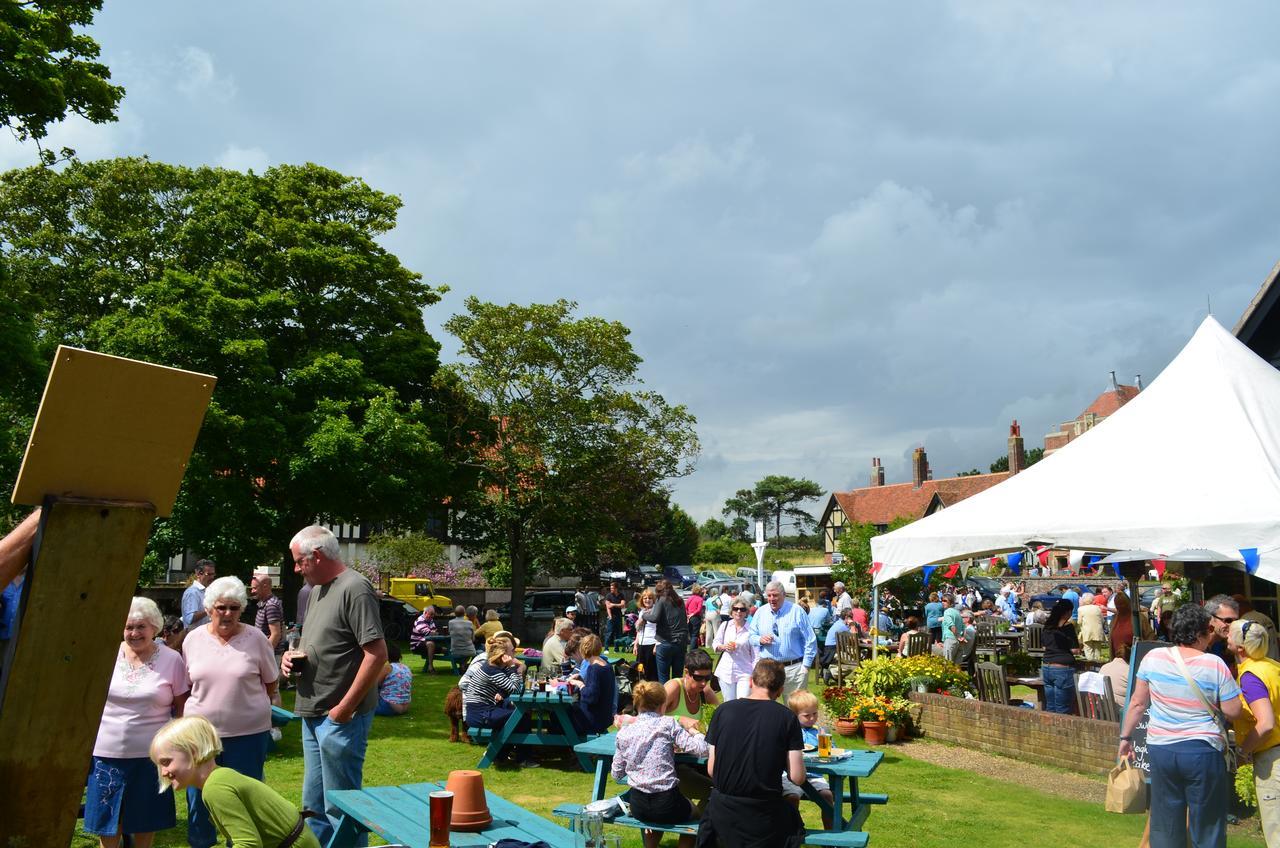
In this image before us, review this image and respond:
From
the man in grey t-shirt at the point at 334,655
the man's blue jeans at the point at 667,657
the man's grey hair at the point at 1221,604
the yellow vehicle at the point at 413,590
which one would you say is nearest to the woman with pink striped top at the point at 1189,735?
the man's grey hair at the point at 1221,604

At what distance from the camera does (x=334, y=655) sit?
4980mm

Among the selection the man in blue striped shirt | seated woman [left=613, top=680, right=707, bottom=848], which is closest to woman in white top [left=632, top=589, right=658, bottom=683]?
the man in blue striped shirt

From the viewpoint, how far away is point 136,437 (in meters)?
2.30

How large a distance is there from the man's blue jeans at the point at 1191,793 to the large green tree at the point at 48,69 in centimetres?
1256

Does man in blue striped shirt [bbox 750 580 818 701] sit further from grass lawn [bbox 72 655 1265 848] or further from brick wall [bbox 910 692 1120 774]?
brick wall [bbox 910 692 1120 774]

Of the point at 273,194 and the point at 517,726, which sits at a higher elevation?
the point at 273,194

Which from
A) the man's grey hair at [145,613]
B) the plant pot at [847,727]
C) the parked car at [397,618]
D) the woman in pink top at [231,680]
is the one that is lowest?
the plant pot at [847,727]

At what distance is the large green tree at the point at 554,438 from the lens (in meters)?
26.3

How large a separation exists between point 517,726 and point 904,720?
180 inches

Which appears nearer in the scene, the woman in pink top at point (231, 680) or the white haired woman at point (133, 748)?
the white haired woman at point (133, 748)

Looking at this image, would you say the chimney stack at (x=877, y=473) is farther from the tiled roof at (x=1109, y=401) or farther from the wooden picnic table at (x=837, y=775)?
the wooden picnic table at (x=837, y=775)

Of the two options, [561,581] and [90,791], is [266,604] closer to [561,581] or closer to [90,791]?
[90,791]

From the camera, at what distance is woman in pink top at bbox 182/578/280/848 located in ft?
16.8

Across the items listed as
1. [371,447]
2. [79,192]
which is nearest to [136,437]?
[371,447]
